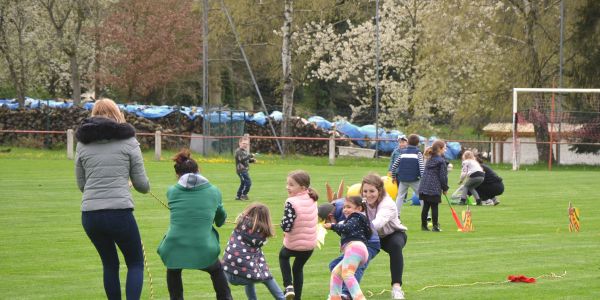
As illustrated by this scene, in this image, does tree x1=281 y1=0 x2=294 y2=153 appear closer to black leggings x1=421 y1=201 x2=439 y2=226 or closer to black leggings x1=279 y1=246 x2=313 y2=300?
black leggings x1=421 y1=201 x2=439 y2=226

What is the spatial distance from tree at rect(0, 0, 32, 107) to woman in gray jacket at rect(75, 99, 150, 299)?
138 ft

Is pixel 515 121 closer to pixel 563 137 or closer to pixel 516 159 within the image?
pixel 516 159

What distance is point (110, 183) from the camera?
895cm

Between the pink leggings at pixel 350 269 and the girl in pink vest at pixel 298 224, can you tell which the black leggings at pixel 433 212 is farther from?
the pink leggings at pixel 350 269

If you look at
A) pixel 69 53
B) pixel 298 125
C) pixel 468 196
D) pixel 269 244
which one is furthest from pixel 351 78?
pixel 269 244

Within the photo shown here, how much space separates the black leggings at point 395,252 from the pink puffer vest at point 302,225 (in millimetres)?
966

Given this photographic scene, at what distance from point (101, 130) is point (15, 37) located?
4393 centimetres

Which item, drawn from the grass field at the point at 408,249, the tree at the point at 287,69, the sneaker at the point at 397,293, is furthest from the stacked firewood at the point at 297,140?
the sneaker at the point at 397,293

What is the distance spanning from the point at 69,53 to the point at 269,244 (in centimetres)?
3509

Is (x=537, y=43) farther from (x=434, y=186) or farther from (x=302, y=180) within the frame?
(x=302, y=180)

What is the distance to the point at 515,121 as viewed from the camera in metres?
39.2

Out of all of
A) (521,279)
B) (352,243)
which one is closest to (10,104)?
(521,279)

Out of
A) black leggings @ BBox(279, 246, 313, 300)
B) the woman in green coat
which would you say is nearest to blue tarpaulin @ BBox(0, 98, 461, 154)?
black leggings @ BBox(279, 246, 313, 300)

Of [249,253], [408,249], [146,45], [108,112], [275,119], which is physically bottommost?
[408,249]
